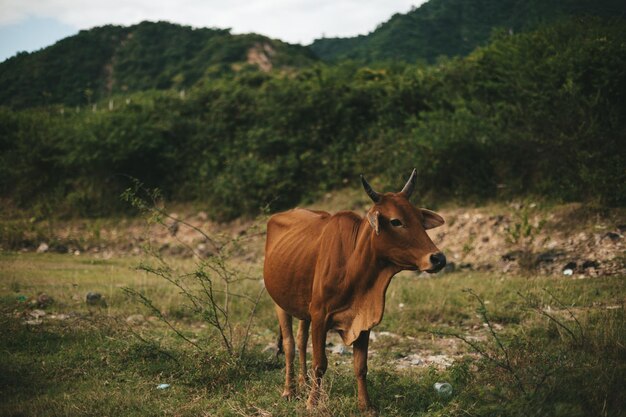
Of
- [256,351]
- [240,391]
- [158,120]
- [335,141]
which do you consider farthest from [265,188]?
[240,391]

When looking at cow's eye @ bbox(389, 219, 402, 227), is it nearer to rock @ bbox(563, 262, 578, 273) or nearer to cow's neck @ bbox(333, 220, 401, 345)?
cow's neck @ bbox(333, 220, 401, 345)

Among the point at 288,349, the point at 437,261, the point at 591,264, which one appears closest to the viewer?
the point at 437,261

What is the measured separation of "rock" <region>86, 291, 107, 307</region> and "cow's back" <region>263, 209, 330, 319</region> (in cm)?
372

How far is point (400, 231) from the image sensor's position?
412cm

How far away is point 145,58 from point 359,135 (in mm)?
25742

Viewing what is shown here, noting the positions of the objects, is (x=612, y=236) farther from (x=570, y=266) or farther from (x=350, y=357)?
(x=350, y=357)

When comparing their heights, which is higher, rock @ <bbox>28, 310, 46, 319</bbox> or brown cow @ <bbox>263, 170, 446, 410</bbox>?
brown cow @ <bbox>263, 170, 446, 410</bbox>

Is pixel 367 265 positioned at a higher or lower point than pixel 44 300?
higher

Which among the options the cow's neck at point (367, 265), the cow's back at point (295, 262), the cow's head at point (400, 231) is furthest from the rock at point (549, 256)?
the cow's neck at point (367, 265)

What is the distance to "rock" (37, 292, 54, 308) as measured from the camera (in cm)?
778

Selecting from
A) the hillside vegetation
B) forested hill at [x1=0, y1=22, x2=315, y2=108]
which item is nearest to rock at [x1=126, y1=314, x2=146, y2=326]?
the hillside vegetation

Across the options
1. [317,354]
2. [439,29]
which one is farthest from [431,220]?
[439,29]

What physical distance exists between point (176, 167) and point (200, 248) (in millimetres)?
4029

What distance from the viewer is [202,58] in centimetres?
3491
